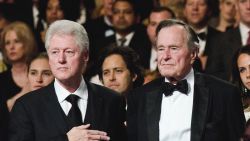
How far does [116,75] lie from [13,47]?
148 cm

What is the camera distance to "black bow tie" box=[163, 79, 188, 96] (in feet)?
12.1

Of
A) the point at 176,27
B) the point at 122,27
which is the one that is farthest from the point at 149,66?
the point at 176,27

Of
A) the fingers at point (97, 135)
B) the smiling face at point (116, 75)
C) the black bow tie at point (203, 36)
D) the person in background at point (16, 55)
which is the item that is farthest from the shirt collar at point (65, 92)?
the black bow tie at point (203, 36)

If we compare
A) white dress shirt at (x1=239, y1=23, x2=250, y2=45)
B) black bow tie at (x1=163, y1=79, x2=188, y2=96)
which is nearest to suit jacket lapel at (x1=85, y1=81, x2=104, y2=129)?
black bow tie at (x1=163, y1=79, x2=188, y2=96)

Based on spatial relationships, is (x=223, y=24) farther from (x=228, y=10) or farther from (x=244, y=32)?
(x=244, y=32)

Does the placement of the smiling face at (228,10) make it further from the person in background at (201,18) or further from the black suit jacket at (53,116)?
the black suit jacket at (53,116)

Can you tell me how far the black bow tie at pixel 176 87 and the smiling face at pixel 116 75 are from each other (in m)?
1.21

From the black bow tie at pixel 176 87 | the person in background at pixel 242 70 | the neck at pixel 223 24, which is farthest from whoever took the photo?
the neck at pixel 223 24

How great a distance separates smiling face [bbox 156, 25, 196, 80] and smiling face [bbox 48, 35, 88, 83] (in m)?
0.42

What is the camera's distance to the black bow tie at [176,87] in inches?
145

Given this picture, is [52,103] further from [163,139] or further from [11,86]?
[11,86]

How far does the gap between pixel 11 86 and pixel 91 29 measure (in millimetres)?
1090

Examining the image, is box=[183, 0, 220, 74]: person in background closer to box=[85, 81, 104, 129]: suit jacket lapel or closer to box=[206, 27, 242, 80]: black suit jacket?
box=[206, 27, 242, 80]: black suit jacket

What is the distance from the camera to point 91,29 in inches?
256
